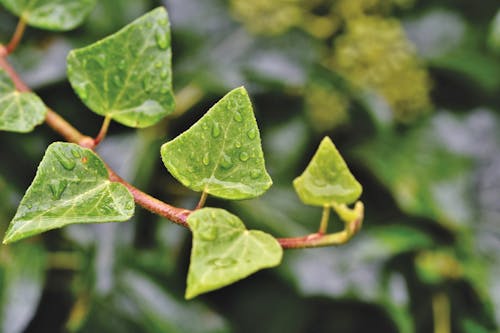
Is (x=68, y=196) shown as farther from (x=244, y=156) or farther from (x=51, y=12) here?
(x=51, y=12)

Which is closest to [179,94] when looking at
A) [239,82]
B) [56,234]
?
[239,82]

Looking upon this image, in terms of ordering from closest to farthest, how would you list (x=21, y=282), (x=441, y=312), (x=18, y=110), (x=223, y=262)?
(x=223, y=262)
(x=18, y=110)
(x=21, y=282)
(x=441, y=312)

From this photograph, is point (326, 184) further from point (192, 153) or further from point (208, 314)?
point (208, 314)

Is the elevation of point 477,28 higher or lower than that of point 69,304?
higher

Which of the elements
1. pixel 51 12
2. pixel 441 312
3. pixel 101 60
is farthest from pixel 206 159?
pixel 441 312

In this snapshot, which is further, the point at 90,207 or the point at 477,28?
the point at 477,28

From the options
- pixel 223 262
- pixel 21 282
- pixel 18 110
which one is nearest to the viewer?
pixel 223 262
